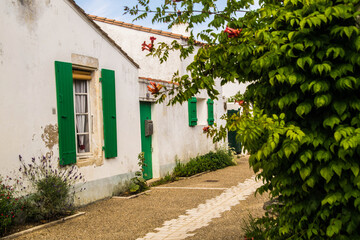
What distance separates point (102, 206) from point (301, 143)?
5.81 meters

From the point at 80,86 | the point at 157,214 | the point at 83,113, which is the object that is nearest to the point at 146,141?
the point at 83,113

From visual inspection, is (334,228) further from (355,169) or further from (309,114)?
(309,114)

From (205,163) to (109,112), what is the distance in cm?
555

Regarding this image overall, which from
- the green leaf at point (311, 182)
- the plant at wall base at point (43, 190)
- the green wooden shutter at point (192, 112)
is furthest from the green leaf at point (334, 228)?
the green wooden shutter at point (192, 112)

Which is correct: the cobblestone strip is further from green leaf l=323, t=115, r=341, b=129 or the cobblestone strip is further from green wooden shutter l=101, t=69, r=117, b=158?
green leaf l=323, t=115, r=341, b=129

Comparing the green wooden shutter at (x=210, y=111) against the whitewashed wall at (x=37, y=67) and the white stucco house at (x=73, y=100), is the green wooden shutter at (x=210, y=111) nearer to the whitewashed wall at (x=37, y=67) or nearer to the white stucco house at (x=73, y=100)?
the white stucco house at (x=73, y=100)

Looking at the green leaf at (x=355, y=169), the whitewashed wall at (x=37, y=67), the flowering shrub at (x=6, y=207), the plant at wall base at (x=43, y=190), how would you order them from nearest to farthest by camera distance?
the green leaf at (x=355, y=169) → the flowering shrub at (x=6, y=207) → the whitewashed wall at (x=37, y=67) → the plant at wall base at (x=43, y=190)

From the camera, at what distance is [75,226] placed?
658cm

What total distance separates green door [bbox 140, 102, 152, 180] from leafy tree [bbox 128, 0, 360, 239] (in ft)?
25.1

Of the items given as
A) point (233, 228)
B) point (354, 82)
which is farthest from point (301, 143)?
point (233, 228)

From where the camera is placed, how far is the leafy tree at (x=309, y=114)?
9.81 ft

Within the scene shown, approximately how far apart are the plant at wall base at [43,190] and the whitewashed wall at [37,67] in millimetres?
212

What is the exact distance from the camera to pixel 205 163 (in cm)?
1362

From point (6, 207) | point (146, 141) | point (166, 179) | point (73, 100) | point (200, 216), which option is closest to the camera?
point (6, 207)
